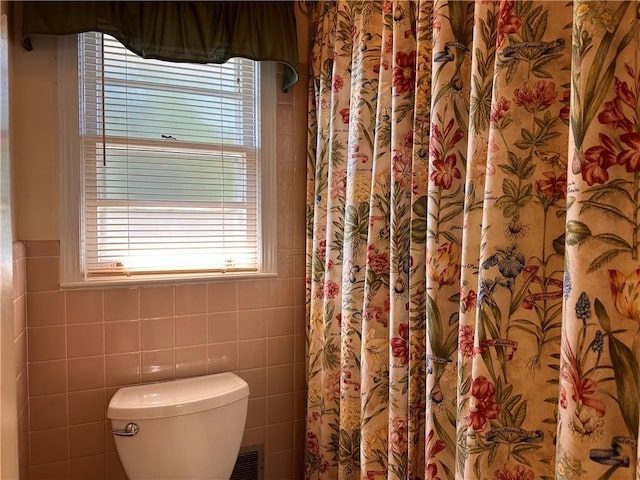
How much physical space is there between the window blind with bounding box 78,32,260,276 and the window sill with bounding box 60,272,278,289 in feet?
0.12

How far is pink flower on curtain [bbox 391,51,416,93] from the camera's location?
117 centimetres

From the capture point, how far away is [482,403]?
2.72ft

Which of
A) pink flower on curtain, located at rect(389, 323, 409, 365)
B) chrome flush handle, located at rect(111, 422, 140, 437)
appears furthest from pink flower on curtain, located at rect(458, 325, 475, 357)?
chrome flush handle, located at rect(111, 422, 140, 437)

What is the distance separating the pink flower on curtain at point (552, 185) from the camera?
0.84m

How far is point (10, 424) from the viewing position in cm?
62

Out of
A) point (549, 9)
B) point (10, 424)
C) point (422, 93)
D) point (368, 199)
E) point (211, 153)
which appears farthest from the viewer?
point (211, 153)

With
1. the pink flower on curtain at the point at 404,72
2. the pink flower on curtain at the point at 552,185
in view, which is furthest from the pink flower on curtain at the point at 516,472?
the pink flower on curtain at the point at 404,72

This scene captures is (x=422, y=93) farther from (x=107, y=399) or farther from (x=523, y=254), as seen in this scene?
(x=107, y=399)

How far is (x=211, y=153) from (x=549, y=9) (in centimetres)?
128

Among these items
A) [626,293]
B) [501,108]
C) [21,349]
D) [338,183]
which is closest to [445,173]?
[501,108]

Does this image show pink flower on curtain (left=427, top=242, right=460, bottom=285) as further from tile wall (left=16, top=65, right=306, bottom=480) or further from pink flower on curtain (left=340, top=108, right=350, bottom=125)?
tile wall (left=16, top=65, right=306, bottom=480)

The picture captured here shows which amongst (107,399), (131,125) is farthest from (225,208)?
(107,399)

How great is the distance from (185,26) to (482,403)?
1.63m

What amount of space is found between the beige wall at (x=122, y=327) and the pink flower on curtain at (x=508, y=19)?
1.13 metres
